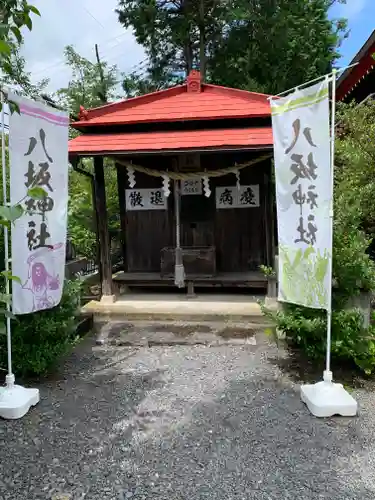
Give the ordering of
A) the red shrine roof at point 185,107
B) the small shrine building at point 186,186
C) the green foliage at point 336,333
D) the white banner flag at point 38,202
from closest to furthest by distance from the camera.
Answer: the white banner flag at point 38,202 → the green foliage at point 336,333 → the small shrine building at point 186,186 → the red shrine roof at point 185,107

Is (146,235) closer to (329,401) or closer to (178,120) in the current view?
(178,120)

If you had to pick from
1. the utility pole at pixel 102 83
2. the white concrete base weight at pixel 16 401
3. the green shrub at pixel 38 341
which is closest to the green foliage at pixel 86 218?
the green shrub at pixel 38 341

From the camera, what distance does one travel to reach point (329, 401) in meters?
3.78

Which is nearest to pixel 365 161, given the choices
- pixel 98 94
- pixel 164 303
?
pixel 164 303

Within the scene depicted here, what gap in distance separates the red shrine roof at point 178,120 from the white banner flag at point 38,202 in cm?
277

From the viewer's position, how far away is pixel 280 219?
421cm

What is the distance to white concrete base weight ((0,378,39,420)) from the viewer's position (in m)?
3.78

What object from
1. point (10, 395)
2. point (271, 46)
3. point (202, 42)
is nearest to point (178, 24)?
point (202, 42)

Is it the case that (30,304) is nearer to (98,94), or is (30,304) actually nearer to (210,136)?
(210,136)

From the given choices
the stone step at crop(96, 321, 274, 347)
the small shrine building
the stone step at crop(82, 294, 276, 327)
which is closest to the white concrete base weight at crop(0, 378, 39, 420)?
→ the stone step at crop(96, 321, 274, 347)

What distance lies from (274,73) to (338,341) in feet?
52.2

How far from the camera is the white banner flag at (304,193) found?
149 inches

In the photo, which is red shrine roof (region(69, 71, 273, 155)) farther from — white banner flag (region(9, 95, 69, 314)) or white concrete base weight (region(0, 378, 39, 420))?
white concrete base weight (region(0, 378, 39, 420))

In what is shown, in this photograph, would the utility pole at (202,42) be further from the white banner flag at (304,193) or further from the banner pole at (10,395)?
the banner pole at (10,395)
